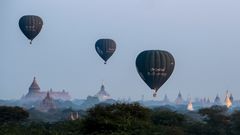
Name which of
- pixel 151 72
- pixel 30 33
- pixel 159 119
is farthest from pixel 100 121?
pixel 30 33

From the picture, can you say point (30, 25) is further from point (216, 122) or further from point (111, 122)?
point (111, 122)

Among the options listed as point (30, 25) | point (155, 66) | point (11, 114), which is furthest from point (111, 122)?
point (30, 25)

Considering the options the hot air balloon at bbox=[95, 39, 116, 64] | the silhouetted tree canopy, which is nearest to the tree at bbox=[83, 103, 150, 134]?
the silhouetted tree canopy

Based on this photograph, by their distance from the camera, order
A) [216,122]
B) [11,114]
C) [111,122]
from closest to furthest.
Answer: [111,122]
[216,122]
[11,114]

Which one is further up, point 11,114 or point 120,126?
point 11,114

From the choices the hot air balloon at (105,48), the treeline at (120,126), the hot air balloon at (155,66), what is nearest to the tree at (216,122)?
the treeline at (120,126)

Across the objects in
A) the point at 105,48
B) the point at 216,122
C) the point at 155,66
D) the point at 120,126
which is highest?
the point at 105,48

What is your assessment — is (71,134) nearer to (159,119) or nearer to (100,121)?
(100,121)

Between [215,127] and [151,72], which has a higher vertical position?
[151,72]
